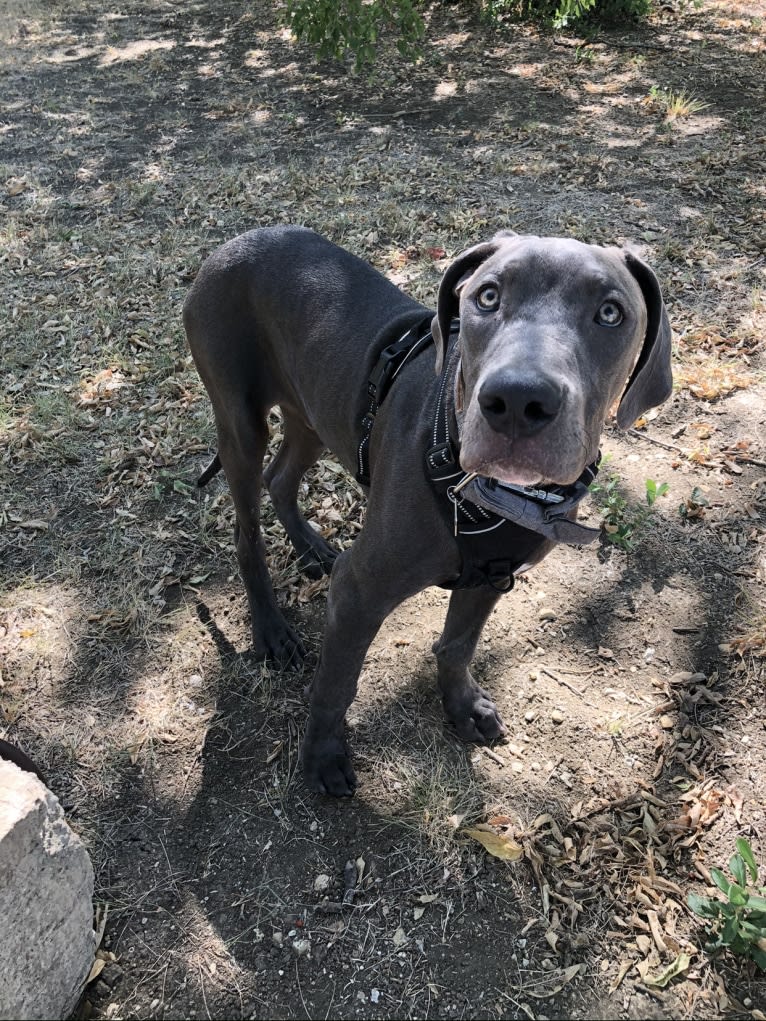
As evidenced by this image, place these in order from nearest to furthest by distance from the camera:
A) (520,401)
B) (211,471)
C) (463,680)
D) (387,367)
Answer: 1. (520,401)
2. (387,367)
3. (463,680)
4. (211,471)

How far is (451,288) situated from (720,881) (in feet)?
6.88

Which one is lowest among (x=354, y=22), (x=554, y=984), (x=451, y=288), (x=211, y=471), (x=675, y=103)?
A: (x=554, y=984)

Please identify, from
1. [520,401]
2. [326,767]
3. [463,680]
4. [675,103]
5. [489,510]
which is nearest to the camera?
[520,401]

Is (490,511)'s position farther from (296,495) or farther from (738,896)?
(296,495)

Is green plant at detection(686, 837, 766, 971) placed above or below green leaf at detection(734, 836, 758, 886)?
below

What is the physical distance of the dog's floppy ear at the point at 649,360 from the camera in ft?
7.15

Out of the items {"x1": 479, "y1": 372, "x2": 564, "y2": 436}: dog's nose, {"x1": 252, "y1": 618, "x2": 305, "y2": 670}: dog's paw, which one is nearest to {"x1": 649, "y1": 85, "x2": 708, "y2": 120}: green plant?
{"x1": 252, "y1": 618, "x2": 305, "y2": 670}: dog's paw

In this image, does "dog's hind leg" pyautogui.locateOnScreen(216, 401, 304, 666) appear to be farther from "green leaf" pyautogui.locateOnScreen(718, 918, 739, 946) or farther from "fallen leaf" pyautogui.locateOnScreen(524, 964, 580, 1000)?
"green leaf" pyautogui.locateOnScreen(718, 918, 739, 946)

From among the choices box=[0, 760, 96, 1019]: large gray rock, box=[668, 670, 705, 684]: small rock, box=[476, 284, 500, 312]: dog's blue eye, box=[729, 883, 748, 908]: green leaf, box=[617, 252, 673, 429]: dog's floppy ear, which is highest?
box=[476, 284, 500, 312]: dog's blue eye

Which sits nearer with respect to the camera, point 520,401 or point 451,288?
point 520,401

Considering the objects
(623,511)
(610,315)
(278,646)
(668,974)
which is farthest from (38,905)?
(623,511)

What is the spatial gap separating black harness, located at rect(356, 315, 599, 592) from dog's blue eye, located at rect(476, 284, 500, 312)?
0.74 feet

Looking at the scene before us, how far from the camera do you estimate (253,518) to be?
10.7ft

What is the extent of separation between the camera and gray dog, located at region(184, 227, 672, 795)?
187 cm
